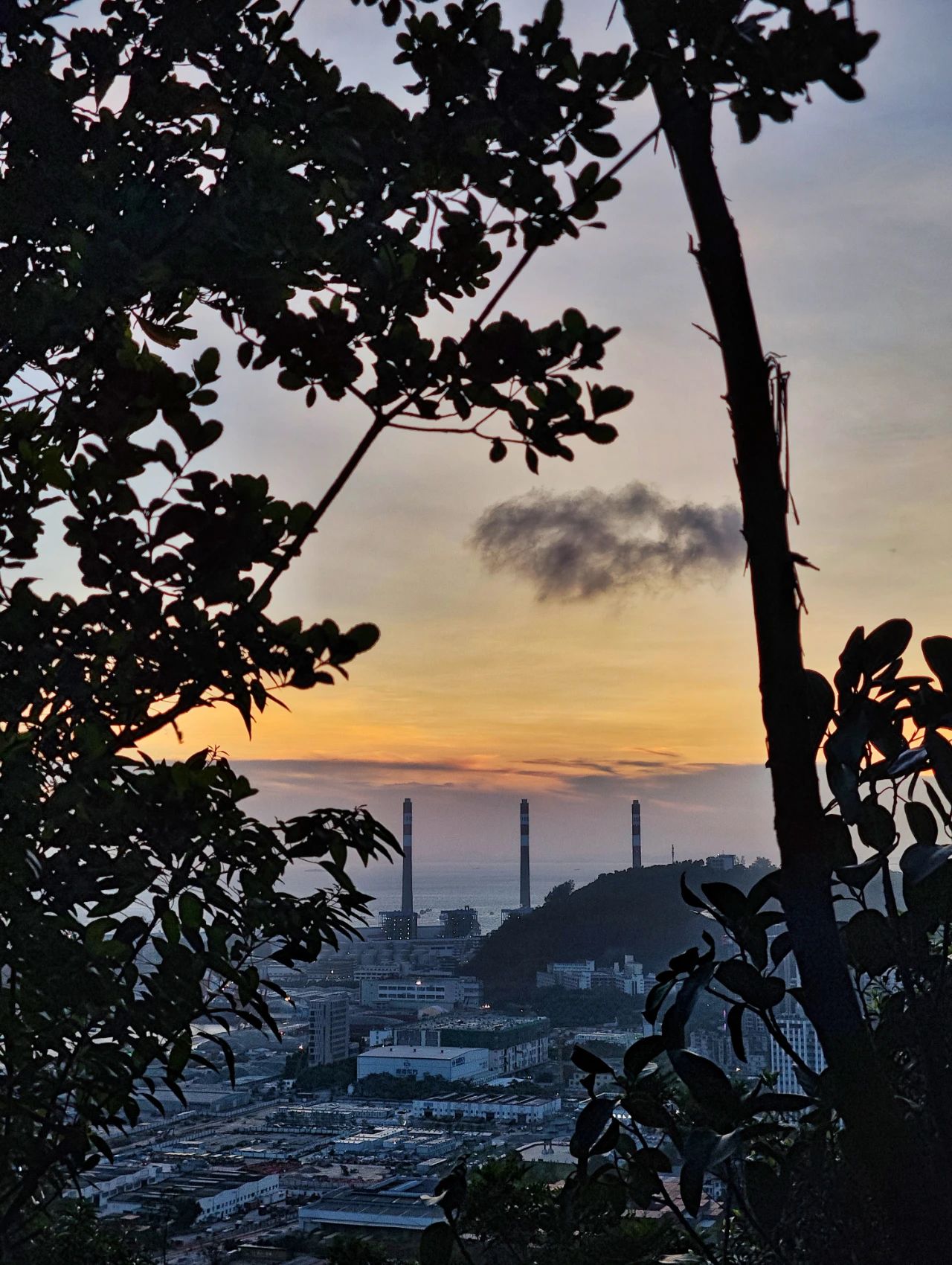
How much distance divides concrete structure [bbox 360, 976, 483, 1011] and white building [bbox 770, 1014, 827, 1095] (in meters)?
12.1

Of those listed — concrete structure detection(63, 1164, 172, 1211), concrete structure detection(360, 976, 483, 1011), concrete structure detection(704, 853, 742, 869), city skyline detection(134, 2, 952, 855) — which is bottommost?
concrete structure detection(360, 976, 483, 1011)

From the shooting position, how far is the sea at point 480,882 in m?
34.1

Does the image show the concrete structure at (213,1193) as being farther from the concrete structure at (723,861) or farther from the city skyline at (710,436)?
the concrete structure at (723,861)

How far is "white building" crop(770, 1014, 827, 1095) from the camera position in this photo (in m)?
1.47

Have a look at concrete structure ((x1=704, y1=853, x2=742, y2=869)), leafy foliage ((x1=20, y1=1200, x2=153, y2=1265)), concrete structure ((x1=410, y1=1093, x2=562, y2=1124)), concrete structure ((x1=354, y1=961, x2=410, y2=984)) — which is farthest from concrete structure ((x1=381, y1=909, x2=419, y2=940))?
leafy foliage ((x1=20, y1=1200, x2=153, y2=1265))

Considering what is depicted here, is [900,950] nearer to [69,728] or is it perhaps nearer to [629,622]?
[69,728]

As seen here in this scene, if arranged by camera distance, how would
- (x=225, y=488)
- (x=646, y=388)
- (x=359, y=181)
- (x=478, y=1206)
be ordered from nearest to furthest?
(x=225, y=488), (x=359, y=181), (x=478, y=1206), (x=646, y=388)

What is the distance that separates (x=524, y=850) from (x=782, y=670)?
39.2 metres

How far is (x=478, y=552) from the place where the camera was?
Result: 3.19 m

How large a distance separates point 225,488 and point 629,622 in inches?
135

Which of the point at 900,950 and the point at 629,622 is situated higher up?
the point at 629,622

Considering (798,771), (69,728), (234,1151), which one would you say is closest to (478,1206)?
(69,728)

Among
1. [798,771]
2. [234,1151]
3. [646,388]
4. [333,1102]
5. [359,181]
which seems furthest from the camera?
[333,1102]

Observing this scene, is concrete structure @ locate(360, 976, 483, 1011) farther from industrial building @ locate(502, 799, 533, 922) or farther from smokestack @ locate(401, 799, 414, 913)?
industrial building @ locate(502, 799, 533, 922)
